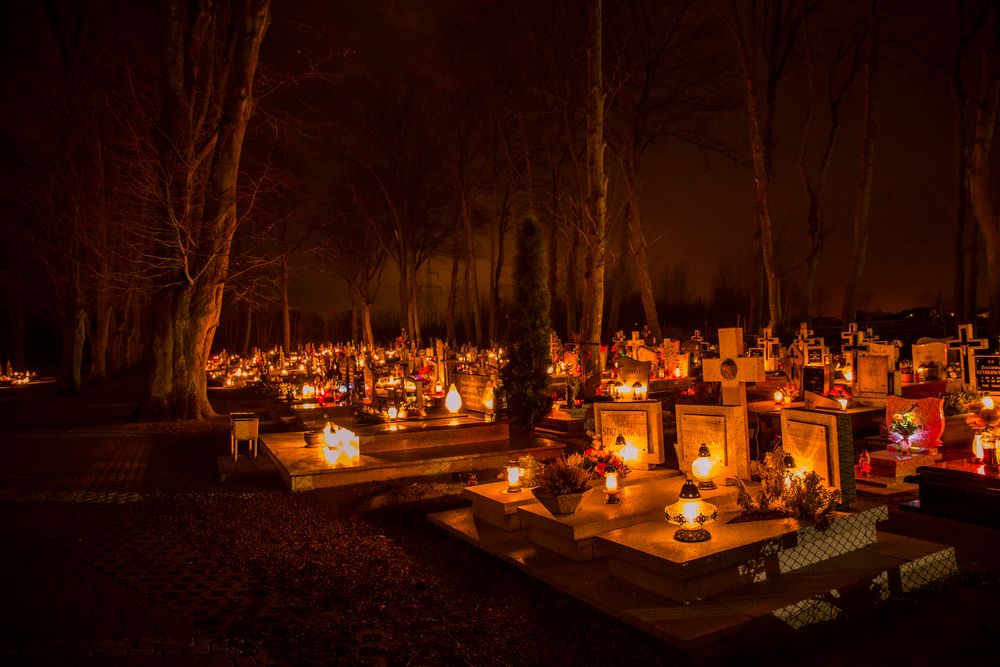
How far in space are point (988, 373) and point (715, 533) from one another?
9.85 metres

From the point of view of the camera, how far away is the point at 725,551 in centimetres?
489

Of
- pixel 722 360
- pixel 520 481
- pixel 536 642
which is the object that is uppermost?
pixel 722 360

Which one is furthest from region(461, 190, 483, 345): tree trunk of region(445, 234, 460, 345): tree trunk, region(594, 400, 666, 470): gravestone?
region(594, 400, 666, 470): gravestone

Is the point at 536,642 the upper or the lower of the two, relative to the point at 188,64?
lower

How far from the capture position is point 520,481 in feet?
24.3

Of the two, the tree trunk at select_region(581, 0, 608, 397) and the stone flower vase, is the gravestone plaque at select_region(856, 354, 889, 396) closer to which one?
the tree trunk at select_region(581, 0, 608, 397)

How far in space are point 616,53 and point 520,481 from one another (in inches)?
741

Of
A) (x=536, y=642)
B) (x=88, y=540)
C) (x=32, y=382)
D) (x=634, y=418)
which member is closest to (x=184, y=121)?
(x=88, y=540)

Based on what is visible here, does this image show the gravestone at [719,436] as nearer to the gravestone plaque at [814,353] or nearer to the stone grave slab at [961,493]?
the stone grave slab at [961,493]

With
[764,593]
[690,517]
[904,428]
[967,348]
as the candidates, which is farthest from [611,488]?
[967,348]

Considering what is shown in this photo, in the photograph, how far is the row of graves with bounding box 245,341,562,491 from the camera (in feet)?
32.0

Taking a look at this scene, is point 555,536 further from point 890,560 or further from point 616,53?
point 616,53

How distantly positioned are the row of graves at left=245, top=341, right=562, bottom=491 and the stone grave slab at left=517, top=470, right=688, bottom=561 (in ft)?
11.5

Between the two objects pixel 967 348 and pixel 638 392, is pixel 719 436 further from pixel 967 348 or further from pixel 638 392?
pixel 967 348
